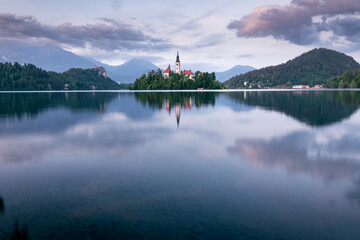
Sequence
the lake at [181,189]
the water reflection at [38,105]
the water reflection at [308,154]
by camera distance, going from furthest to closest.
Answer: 1. the water reflection at [38,105]
2. the water reflection at [308,154]
3. the lake at [181,189]

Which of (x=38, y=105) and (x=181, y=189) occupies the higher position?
(x=38, y=105)

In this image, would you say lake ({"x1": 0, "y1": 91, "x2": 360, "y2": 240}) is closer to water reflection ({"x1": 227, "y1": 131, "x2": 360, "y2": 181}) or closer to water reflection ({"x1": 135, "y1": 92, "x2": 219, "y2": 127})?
water reflection ({"x1": 227, "y1": 131, "x2": 360, "y2": 181})

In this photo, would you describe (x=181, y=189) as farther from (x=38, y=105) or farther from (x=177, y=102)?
(x=38, y=105)

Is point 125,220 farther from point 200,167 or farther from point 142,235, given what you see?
point 200,167

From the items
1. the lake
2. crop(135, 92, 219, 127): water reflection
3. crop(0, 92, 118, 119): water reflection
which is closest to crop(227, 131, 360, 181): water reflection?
the lake

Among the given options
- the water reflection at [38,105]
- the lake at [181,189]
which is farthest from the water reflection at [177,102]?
the lake at [181,189]

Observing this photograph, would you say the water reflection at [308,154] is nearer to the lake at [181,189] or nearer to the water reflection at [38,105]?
the lake at [181,189]

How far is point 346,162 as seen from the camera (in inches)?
532

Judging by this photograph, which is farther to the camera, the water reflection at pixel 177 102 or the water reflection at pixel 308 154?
the water reflection at pixel 177 102

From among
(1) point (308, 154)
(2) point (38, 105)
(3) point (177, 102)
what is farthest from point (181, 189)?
(2) point (38, 105)

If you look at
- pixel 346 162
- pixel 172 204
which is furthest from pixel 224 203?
A: pixel 346 162

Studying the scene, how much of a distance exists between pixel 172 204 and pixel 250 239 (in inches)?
112

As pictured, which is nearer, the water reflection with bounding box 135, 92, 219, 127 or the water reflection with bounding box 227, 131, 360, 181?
the water reflection with bounding box 227, 131, 360, 181

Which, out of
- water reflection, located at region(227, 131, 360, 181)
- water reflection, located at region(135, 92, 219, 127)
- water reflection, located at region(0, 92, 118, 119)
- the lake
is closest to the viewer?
the lake
